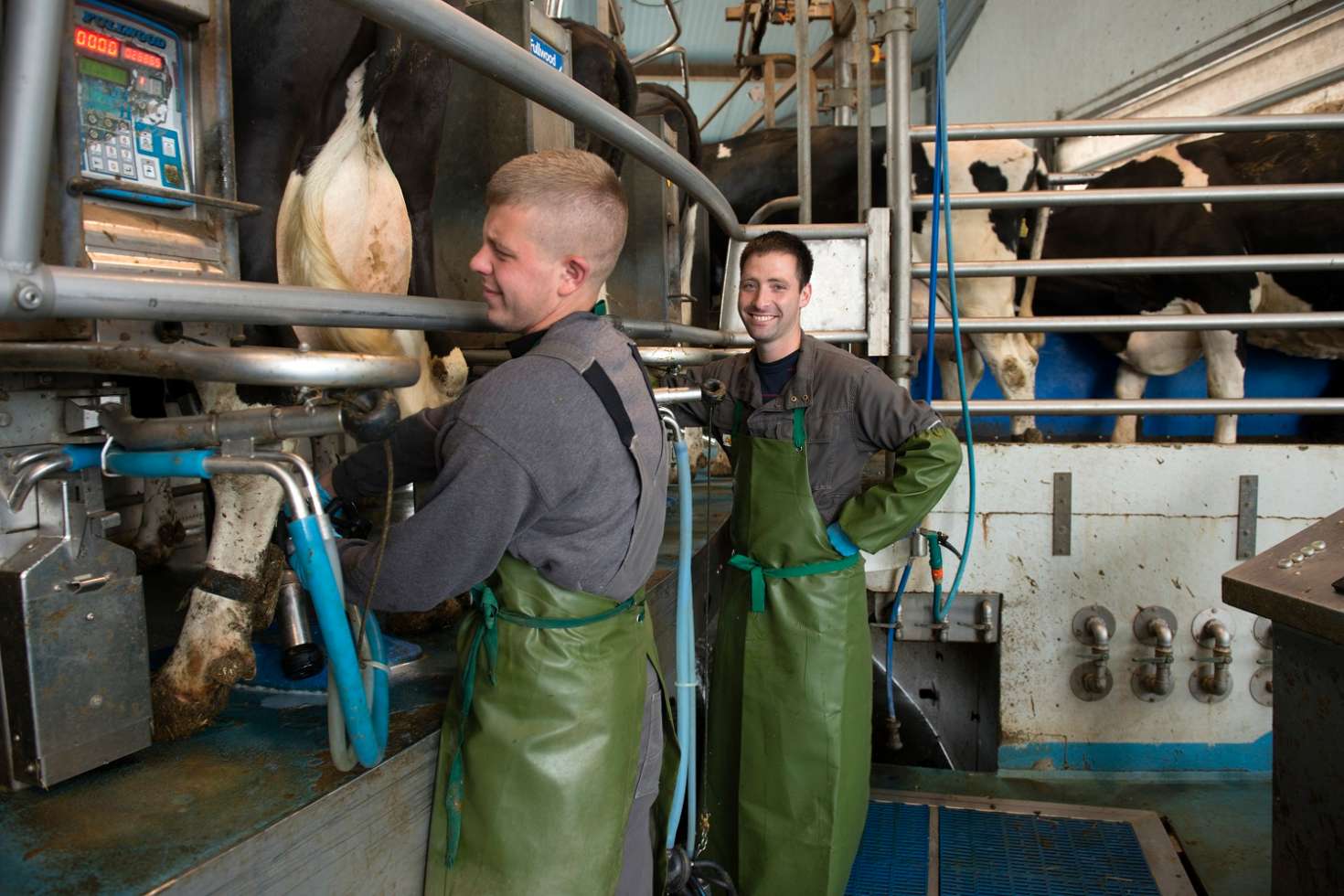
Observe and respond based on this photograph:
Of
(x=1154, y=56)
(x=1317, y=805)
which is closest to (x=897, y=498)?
(x=1317, y=805)

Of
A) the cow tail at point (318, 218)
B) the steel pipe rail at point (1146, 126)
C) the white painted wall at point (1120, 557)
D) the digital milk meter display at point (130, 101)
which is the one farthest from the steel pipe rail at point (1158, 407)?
the digital milk meter display at point (130, 101)

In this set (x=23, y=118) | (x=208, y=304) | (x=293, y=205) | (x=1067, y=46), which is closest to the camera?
(x=23, y=118)

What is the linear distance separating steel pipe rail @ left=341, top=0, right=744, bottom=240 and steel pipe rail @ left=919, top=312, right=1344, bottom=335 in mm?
1551

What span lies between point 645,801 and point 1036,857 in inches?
56.3

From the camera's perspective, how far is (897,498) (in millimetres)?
2156

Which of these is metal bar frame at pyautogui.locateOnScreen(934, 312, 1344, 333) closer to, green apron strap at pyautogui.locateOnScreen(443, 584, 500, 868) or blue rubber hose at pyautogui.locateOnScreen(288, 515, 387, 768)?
green apron strap at pyautogui.locateOnScreen(443, 584, 500, 868)

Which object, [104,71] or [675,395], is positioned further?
[675,395]

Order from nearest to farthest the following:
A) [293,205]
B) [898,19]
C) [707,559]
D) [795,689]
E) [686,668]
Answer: [293,205] → [686,668] → [795,689] → [707,559] → [898,19]

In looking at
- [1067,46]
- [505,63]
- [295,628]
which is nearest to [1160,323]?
[505,63]

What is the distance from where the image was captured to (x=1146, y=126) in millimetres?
2779

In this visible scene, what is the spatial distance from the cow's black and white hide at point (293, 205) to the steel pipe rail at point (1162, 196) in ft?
5.60

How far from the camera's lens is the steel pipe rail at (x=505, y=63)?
0.96 m

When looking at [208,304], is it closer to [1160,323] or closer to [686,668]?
[686,668]

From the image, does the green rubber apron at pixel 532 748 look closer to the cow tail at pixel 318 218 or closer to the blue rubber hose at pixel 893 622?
the cow tail at pixel 318 218
